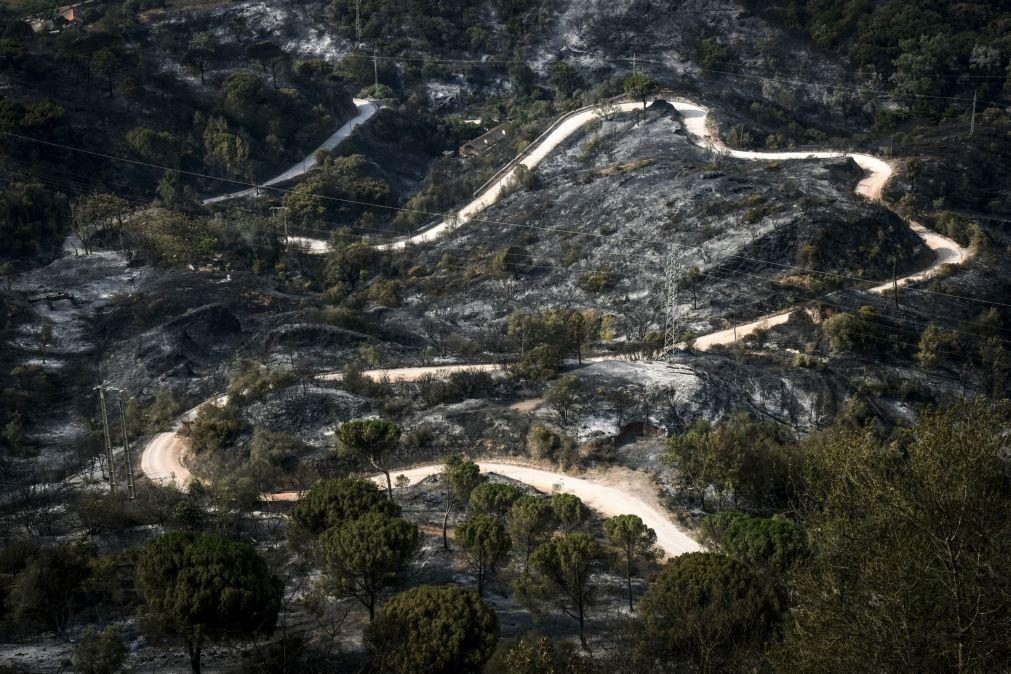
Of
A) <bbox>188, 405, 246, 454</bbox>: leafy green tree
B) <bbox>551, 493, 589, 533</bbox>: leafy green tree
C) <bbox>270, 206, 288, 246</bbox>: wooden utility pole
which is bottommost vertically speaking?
<bbox>270, 206, 288, 246</bbox>: wooden utility pole

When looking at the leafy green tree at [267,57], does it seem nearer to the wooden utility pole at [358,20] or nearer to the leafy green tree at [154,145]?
the wooden utility pole at [358,20]

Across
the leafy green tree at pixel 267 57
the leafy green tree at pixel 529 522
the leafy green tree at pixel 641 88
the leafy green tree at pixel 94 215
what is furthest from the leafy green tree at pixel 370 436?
the leafy green tree at pixel 267 57

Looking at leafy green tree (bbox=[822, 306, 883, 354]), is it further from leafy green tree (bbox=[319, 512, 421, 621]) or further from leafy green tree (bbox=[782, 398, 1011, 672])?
leafy green tree (bbox=[782, 398, 1011, 672])

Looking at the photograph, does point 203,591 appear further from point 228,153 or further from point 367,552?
point 228,153

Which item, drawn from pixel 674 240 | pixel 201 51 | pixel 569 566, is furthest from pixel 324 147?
pixel 569 566

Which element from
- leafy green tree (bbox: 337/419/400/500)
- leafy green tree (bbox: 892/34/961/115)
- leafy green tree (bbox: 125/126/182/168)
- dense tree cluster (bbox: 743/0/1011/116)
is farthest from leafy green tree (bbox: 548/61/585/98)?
leafy green tree (bbox: 337/419/400/500)
